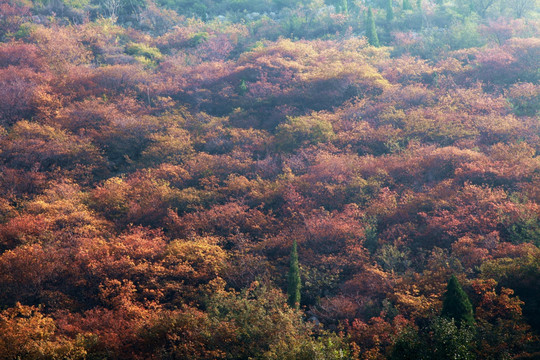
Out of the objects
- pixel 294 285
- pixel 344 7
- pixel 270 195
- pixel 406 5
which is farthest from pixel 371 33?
pixel 294 285

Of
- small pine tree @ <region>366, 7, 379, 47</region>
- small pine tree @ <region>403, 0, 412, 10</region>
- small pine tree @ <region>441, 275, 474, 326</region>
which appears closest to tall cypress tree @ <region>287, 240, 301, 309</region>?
small pine tree @ <region>441, 275, 474, 326</region>

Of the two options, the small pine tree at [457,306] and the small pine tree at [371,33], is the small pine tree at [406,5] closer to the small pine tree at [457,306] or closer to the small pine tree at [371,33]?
the small pine tree at [371,33]

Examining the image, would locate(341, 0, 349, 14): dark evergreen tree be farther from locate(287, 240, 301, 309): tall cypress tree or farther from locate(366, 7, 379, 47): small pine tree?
locate(287, 240, 301, 309): tall cypress tree

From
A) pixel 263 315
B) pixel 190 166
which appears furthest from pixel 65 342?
pixel 190 166

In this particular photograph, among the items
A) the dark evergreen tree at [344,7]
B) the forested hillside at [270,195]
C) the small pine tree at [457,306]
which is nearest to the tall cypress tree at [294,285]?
the forested hillside at [270,195]

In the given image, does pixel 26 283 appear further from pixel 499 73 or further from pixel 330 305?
pixel 499 73
